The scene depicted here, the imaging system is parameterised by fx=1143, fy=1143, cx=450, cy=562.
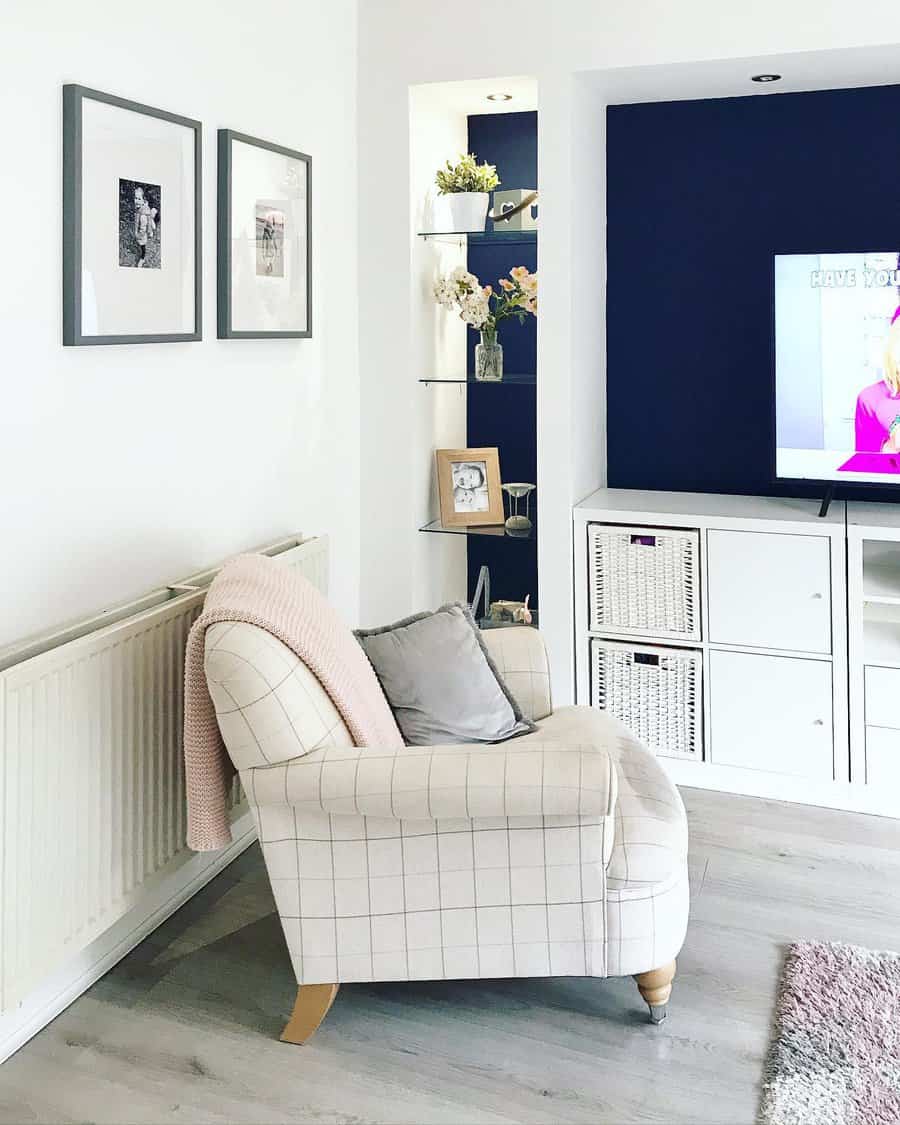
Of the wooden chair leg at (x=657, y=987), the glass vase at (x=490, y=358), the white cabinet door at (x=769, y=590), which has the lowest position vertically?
the wooden chair leg at (x=657, y=987)

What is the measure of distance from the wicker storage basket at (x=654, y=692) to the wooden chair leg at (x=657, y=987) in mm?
1251

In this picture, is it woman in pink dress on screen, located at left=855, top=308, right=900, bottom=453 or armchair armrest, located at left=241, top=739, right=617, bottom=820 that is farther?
woman in pink dress on screen, located at left=855, top=308, right=900, bottom=453

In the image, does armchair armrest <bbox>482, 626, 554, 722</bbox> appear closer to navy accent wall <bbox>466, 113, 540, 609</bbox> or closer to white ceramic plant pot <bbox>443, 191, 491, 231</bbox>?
navy accent wall <bbox>466, 113, 540, 609</bbox>

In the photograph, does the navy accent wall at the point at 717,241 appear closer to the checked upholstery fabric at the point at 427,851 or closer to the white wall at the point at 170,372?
the white wall at the point at 170,372

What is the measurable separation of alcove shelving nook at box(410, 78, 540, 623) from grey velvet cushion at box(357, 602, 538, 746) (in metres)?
1.04

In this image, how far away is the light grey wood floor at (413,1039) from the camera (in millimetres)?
2145

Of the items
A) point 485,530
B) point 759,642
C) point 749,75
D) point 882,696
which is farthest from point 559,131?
point 882,696

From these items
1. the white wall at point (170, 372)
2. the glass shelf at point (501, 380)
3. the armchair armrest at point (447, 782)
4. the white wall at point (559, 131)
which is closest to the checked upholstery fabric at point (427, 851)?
the armchair armrest at point (447, 782)

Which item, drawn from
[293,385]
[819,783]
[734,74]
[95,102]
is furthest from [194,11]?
[819,783]

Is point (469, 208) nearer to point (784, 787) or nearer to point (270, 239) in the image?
point (270, 239)

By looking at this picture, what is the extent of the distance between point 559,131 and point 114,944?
8.53 ft

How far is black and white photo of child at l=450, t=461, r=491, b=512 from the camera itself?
388cm

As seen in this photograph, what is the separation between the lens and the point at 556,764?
2.13 metres

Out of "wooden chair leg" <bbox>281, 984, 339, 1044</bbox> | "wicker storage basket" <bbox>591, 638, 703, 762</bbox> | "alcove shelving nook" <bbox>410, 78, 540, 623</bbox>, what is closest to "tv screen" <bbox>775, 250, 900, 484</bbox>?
"wicker storage basket" <bbox>591, 638, 703, 762</bbox>
